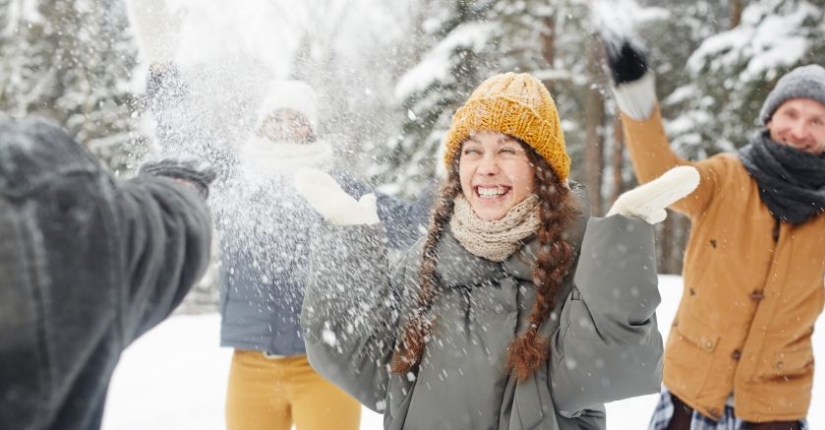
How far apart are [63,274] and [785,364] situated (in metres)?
2.96

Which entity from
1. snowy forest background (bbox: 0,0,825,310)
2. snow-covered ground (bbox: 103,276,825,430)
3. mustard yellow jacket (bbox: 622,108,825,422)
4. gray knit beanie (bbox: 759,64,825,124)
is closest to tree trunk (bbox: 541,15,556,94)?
snowy forest background (bbox: 0,0,825,310)

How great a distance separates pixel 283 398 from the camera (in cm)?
310

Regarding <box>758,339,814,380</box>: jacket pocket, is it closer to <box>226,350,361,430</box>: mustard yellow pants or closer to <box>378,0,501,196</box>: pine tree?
<box>226,350,361,430</box>: mustard yellow pants

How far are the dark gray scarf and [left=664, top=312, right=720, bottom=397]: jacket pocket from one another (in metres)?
0.62

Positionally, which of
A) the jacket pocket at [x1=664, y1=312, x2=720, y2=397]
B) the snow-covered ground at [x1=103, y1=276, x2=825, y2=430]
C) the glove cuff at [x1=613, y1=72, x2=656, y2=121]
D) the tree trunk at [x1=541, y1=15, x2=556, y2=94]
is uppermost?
the tree trunk at [x1=541, y1=15, x2=556, y2=94]

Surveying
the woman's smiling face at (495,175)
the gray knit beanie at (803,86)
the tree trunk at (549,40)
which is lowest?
the woman's smiling face at (495,175)

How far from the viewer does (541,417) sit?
71.1 inches

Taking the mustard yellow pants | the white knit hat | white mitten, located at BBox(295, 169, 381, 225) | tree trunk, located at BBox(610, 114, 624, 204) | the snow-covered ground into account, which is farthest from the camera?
tree trunk, located at BBox(610, 114, 624, 204)

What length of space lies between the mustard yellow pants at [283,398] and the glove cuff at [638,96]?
6.38 feet

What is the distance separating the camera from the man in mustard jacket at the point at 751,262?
2775mm

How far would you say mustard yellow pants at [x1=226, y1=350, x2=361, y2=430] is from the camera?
3059mm

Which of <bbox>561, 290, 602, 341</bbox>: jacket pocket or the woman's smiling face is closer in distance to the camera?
<bbox>561, 290, 602, 341</bbox>: jacket pocket

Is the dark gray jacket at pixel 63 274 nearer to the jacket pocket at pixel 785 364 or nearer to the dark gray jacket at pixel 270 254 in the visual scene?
the dark gray jacket at pixel 270 254

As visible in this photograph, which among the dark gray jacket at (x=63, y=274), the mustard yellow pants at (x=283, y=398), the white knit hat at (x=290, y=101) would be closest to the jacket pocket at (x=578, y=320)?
the dark gray jacket at (x=63, y=274)
